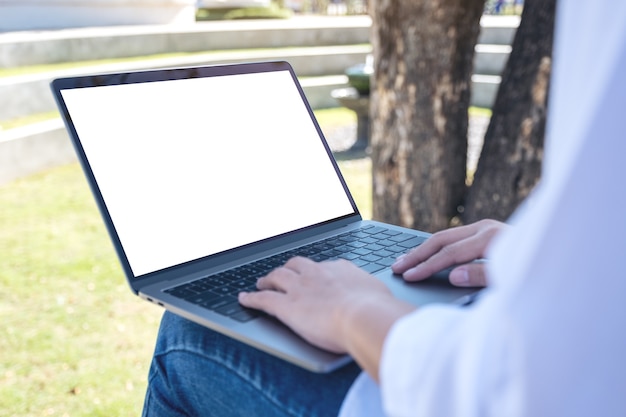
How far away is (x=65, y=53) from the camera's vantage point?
19.6 ft

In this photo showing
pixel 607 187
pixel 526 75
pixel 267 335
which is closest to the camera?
pixel 607 187

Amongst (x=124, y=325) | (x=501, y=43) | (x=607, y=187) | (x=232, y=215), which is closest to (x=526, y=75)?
(x=232, y=215)

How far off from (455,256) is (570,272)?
0.57 meters

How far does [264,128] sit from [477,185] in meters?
1.54

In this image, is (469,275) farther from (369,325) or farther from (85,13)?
(85,13)

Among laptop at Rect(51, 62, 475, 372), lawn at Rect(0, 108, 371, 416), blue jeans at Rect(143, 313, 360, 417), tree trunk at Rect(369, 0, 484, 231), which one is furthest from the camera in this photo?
tree trunk at Rect(369, 0, 484, 231)

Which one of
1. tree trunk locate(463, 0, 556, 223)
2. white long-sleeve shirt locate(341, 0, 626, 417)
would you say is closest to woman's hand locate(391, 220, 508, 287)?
white long-sleeve shirt locate(341, 0, 626, 417)

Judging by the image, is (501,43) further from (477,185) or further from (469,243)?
(469,243)

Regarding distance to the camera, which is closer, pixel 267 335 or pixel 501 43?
pixel 267 335

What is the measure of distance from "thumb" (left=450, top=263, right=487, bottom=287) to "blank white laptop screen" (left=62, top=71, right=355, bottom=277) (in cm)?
39

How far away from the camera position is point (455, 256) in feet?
3.56

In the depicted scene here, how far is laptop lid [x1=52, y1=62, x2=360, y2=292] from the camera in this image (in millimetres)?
1169

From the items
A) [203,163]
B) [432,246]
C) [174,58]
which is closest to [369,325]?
[432,246]

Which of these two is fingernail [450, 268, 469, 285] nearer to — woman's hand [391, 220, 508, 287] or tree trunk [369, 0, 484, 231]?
woman's hand [391, 220, 508, 287]
